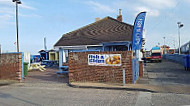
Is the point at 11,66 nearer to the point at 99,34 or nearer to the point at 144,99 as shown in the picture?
the point at 144,99

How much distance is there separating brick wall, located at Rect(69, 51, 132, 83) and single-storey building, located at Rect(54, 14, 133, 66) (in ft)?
22.1

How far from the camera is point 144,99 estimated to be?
24.0 feet

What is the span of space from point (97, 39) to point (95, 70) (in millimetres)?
9760

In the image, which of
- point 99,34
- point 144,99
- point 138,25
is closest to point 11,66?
point 138,25

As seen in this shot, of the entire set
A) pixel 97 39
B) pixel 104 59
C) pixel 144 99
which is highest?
pixel 97 39

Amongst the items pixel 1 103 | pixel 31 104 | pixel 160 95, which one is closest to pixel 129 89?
pixel 160 95

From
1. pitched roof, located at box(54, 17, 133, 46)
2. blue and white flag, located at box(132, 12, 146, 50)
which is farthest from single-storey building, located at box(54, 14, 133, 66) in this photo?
blue and white flag, located at box(132, 12, 146, 50)

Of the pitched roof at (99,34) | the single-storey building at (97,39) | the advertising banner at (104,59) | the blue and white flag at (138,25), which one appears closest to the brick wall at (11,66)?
the advertising banner at (104,59)

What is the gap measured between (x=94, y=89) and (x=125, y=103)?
3050 millimetres

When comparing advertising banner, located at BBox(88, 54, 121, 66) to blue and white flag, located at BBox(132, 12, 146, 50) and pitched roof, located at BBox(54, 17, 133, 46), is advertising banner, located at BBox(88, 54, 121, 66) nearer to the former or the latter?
blue and white flag, located at BBox(132, 12, 146, 50)

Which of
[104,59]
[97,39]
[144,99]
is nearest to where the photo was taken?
[144,99]

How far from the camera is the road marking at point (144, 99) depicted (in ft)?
21.7

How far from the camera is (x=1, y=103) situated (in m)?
6.97

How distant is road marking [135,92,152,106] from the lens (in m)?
6.61
